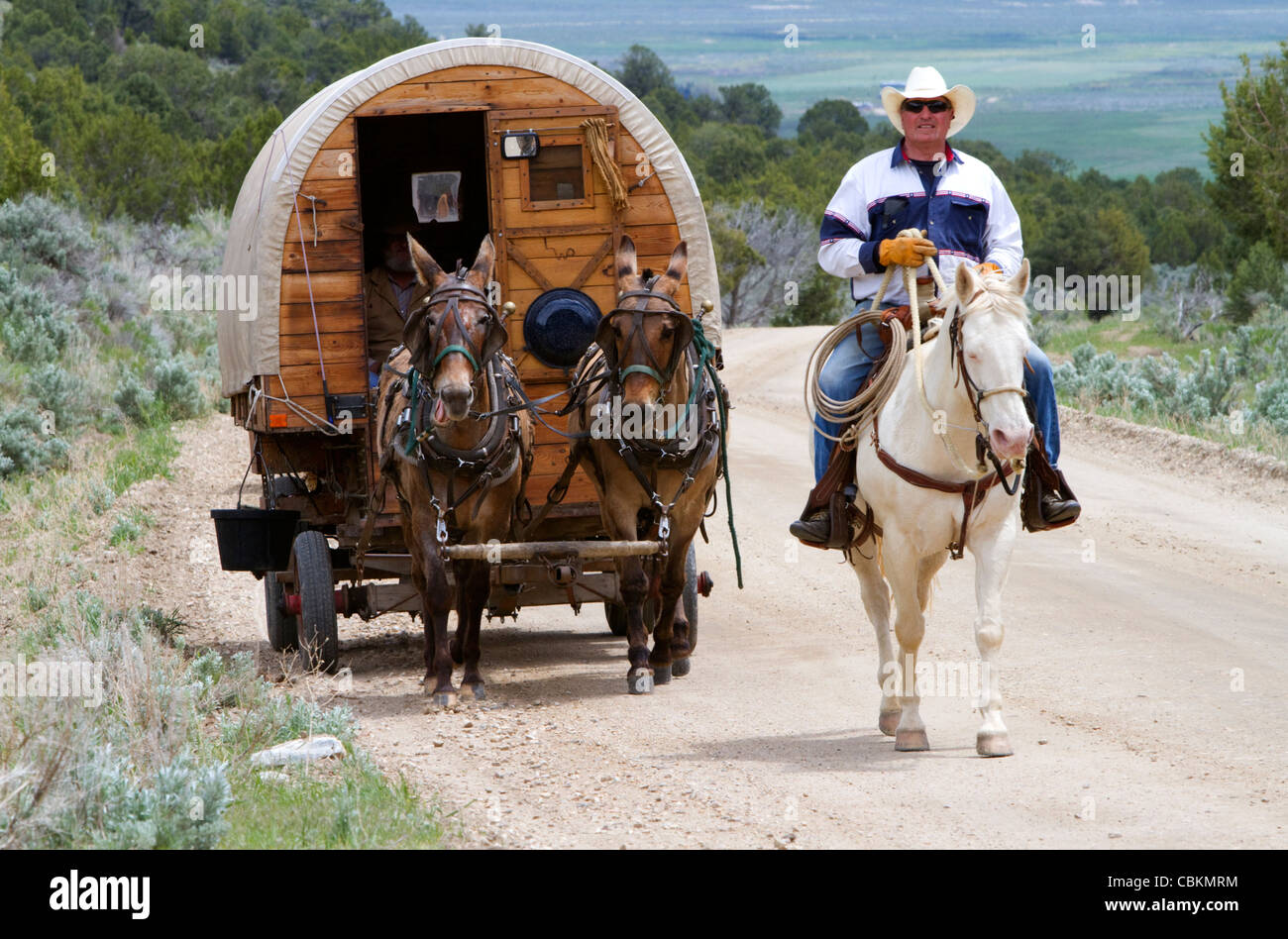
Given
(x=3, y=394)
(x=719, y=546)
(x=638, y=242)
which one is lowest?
(x=719, y=546)

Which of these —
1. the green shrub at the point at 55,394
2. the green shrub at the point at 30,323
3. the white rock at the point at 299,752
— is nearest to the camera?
the white rock at the point at 299,752

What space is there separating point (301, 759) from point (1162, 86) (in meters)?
208

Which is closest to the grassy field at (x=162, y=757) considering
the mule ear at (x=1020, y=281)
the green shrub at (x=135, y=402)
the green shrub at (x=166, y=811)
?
the green shrub at (x=166, y=811)

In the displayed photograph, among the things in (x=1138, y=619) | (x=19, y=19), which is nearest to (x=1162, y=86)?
(x=19, y=19)

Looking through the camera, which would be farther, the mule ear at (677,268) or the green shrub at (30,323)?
the green shrub at (30,323)

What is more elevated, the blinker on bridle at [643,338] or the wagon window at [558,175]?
the wagon window at [558,175]

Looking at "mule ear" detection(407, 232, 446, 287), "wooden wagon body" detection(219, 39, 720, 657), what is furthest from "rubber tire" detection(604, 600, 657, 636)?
"mule ear" detection(407, 232, 446, 287)

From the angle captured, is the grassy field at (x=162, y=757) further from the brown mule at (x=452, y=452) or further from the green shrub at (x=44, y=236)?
the green shrub at (x=44, y=236)

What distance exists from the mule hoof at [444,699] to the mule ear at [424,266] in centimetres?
219

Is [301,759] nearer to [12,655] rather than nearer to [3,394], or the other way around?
[12,655]

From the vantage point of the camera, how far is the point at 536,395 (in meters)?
9.99

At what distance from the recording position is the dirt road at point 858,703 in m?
6.23

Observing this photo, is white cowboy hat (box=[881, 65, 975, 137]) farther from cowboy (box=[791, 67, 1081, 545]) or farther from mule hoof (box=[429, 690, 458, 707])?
mule hoof (box=[429, 690, 458, 707])

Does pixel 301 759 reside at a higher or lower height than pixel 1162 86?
lower
